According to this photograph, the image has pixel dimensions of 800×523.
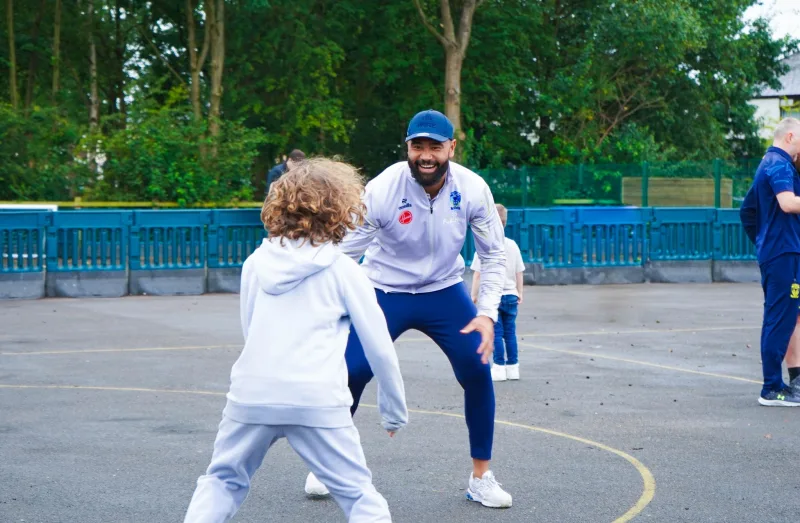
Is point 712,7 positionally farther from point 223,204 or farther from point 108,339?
point 108,339

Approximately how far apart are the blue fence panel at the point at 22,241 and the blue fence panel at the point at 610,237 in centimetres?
822

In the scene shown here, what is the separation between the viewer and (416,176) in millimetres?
5629

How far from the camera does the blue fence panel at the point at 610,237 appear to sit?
2002cm

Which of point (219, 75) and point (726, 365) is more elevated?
point (219, 75)

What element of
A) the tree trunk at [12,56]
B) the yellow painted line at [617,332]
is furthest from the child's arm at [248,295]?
the tree trunk at [12,56]

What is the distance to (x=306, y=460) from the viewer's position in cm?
401

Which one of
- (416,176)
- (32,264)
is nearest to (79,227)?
(32,264)

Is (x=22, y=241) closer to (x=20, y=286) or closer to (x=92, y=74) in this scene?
(x=20, y=286)

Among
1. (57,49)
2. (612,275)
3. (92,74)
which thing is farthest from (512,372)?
(92,74)

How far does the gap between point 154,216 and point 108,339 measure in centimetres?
591

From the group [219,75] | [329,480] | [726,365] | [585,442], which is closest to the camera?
[329,480]

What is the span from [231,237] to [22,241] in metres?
3.05

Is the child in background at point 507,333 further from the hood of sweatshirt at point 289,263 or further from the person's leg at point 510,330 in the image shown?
the hood of sweatshirt at point 289,263

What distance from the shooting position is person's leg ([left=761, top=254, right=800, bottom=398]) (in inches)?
340
